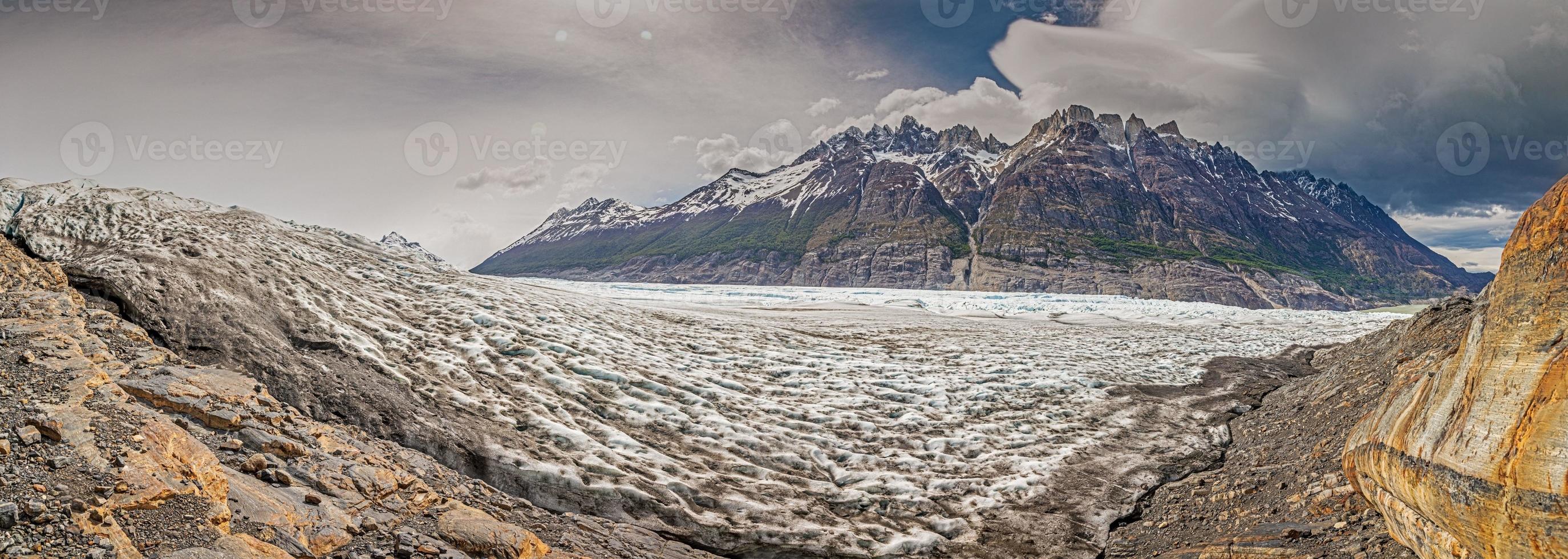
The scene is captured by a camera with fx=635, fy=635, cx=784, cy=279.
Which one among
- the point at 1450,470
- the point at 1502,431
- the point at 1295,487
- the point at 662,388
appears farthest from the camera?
the point at 662,388

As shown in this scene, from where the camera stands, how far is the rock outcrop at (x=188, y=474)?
13.2ft

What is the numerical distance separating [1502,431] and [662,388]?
10566mm

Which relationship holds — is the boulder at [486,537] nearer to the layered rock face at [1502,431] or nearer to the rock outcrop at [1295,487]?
the rock outcrop at [1295,487]

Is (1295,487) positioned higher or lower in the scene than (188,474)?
lower

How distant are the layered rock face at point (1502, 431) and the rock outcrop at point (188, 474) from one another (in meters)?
6.50

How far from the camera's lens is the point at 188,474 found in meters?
4.72

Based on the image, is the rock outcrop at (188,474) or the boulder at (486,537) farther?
the boulder at (486,537)

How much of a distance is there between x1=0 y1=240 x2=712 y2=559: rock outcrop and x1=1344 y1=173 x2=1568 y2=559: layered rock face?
6502 mm

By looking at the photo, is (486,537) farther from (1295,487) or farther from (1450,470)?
(1295,487)

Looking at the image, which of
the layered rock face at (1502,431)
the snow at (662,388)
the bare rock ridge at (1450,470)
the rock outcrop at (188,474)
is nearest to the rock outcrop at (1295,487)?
the bare rock ridge at (1450,470)

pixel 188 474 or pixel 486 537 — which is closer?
pixel 188 474

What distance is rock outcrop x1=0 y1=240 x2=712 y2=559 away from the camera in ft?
13.2

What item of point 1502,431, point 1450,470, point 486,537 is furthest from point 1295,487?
point 486,537

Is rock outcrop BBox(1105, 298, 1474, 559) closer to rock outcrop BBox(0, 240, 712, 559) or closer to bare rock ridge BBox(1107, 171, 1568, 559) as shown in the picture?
bare rock ridge BBox(1107, 171, 1568, 559)
